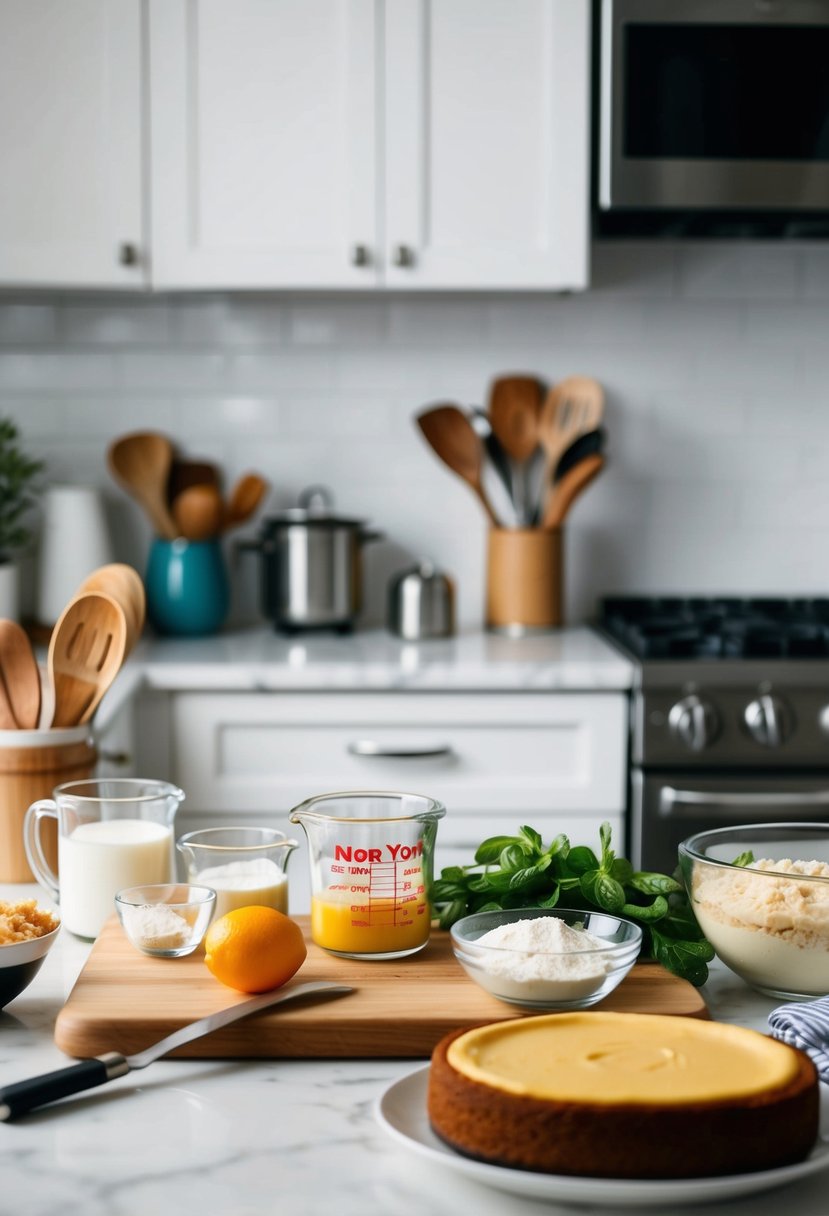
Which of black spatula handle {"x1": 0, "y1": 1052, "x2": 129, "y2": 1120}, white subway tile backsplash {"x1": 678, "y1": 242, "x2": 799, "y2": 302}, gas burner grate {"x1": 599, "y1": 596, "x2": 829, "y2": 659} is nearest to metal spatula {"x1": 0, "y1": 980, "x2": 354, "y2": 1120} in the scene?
black spatula handle {"x1": 0, "y1": 1052, "x2": 129, "y2": 1120}

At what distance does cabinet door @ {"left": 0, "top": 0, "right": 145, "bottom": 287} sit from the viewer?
8.45ft

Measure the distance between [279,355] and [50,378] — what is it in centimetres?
53

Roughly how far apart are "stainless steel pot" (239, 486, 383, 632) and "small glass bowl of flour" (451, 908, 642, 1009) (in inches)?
73.1

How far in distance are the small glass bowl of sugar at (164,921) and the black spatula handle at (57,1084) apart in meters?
0.17

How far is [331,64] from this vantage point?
259 cm

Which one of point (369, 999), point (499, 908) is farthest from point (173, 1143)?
point (499, 908)

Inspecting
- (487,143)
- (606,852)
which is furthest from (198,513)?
(606,852)

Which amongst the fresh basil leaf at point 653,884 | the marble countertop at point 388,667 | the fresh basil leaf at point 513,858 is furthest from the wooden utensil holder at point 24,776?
the marble countertop at point 388,667

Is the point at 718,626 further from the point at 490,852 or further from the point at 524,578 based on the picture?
the point at 490,852

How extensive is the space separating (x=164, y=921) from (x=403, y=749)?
4.76 ft

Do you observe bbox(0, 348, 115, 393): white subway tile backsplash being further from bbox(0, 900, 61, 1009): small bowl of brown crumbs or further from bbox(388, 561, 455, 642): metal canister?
bbox(0, 900, 61, 1009): small bowl of brown crumbs

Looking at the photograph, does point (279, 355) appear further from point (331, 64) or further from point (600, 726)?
point (600, 726)

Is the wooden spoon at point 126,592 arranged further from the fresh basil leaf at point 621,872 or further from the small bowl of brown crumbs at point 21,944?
the fresh basil leaf at point 621,872

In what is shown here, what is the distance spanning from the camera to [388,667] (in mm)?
2496
